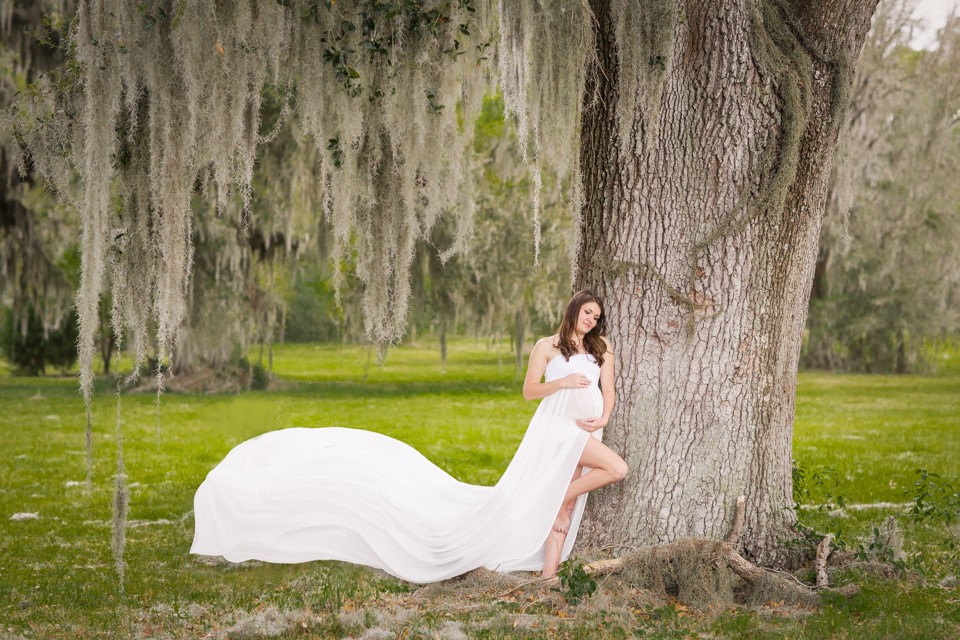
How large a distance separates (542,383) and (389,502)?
111cm

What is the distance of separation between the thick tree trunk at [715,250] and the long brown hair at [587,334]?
8 centimetres

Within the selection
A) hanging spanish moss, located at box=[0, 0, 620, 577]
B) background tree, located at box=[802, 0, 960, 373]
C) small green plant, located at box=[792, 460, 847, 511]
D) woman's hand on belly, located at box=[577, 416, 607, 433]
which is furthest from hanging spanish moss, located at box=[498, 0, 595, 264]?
background tree, located at box=[802, 0, 960, 373]

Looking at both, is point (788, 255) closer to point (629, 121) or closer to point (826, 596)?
point (629, 121)

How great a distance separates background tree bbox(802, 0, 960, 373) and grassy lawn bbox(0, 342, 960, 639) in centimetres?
572

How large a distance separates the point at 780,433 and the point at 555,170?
1711mm

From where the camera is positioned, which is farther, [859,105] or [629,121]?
[859,105]

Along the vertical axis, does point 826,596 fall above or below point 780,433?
below

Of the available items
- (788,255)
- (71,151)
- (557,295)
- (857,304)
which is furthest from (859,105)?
(71,151)

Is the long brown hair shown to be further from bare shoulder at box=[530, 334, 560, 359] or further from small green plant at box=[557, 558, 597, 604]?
small green plant at box=[557, 558, 597, 604]

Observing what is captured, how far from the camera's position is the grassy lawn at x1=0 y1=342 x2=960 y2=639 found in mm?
4027

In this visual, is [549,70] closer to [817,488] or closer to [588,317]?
[588,317]

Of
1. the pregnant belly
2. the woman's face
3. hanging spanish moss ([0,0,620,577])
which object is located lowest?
Answer: the pregnant belly

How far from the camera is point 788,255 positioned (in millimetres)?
4637

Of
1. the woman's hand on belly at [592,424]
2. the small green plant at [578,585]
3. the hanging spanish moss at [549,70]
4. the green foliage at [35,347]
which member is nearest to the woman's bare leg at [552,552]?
the small green plant at [578,585]
